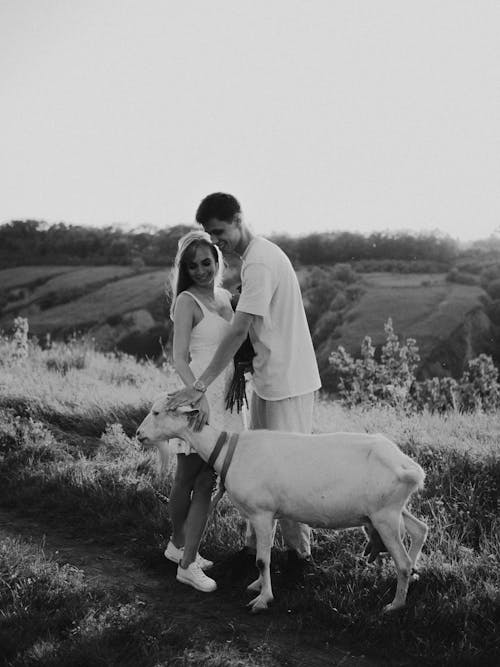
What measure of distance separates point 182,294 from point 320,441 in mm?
1395

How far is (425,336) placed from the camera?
885 inches

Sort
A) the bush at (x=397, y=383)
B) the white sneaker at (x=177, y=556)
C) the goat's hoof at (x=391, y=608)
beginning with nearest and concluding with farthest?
1. the goat's hoof at (x=391, y=608)
2. the white sneaker at (x=177, y=556)
3. the bush at (x=397, y=383)

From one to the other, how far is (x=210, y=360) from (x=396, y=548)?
173cm

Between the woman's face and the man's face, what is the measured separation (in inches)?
4.4

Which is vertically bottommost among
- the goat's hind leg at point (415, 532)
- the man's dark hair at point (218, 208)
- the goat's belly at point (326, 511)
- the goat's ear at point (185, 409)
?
the goat's hind leg at point (415, 532)

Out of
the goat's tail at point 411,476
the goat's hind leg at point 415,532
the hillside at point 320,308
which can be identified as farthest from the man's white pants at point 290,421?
the hillside at point 320,308

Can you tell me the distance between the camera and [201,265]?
4.62 metres

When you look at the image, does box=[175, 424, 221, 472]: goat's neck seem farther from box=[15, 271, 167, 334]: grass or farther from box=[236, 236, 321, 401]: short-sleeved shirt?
box=[15, 271, 167, 334]: grass

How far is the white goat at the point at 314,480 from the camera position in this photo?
3.98 m

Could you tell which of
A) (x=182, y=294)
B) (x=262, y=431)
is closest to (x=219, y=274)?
(x=182, y=294)

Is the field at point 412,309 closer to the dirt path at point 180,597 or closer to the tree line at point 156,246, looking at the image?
the tree line at point 156,246

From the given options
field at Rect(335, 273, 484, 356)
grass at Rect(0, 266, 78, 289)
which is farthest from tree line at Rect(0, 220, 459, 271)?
field at Rect(335, 273, 484, 356)

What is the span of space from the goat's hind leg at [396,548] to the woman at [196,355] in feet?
4.18

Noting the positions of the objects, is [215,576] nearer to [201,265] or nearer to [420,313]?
[201,265]
